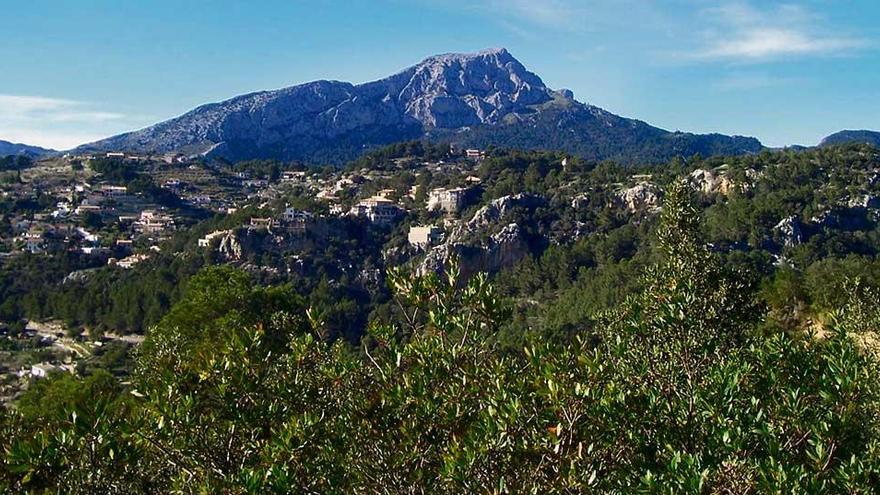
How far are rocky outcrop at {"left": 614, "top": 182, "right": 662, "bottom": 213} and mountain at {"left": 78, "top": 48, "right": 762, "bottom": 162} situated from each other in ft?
258

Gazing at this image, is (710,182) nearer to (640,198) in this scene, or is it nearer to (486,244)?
(640,198)

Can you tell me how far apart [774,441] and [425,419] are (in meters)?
2.25

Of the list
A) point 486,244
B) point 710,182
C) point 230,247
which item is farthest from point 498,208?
point 230,247

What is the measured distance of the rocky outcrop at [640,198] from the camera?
65.8 metres

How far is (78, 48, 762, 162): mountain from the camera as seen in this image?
15925 centimetres

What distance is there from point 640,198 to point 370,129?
132m

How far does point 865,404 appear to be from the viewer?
17.2 ft

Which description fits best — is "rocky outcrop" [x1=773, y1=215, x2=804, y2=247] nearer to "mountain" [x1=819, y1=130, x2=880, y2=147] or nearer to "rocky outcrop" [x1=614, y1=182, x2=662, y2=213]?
"rocky outcrop" [x1=614, y1=182, x2=662, y2=213]

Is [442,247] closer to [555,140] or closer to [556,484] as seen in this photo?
[556,484]

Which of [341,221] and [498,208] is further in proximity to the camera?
[341,221]

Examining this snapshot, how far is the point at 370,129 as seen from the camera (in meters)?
190

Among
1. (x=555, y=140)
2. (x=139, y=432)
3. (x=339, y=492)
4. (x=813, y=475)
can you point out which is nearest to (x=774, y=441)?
(x=813, y=475)

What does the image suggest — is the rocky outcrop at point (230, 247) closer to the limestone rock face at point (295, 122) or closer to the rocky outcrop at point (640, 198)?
the rocky outcrop at point (640, 198)

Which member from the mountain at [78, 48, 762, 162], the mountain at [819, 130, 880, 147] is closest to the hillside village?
the mountain at [78, 48, 762, 162]
